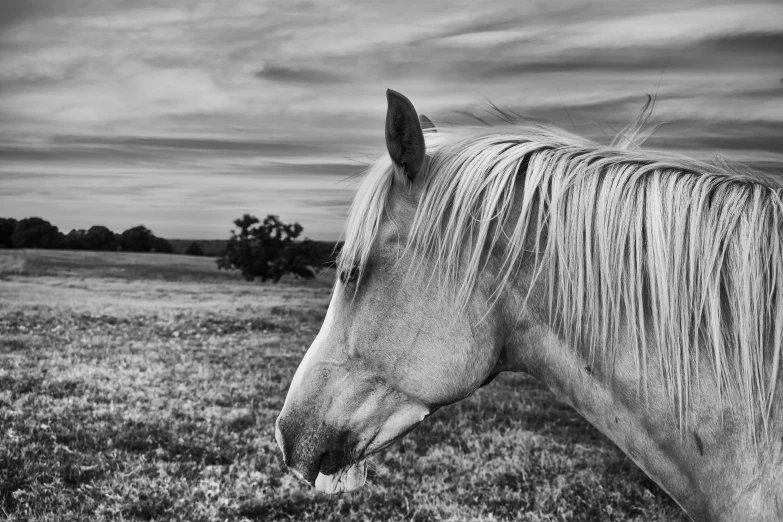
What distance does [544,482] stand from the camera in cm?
564

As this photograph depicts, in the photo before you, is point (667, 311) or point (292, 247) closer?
point (667, 311)

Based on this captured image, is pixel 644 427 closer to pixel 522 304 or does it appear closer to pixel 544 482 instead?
pixel 522 304

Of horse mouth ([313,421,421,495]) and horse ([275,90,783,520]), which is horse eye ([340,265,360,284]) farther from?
horse mouth ([313,421,421,495])

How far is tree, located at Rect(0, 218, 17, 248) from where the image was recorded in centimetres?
2050

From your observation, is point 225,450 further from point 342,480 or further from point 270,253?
point 270,253

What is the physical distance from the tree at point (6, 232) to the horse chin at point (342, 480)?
22.6m

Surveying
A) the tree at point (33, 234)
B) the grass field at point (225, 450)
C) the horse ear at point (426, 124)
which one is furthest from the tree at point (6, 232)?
the horse ear at point (426, 124)

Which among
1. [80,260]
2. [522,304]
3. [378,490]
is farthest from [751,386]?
[80,260]

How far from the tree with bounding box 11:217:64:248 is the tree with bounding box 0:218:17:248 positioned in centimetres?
21

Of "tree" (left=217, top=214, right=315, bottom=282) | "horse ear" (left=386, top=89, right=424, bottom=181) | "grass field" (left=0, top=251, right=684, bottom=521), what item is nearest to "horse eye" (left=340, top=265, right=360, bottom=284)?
"horse ear" (left=386, top=89, right=424, bottom=181)

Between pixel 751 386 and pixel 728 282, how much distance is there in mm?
312

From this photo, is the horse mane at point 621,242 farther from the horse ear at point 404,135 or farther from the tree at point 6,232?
the tree at point 6,232

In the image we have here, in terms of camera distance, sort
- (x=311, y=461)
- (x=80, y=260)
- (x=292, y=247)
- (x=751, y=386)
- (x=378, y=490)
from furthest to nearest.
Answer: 1. (x=292, y=247)
2. (x=80, y=260)
3. (x=378, y=490)
4. (x=311, y=461)
5. (x=751, y=386)

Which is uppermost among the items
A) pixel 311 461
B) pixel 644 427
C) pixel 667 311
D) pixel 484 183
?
pixel 484 183
